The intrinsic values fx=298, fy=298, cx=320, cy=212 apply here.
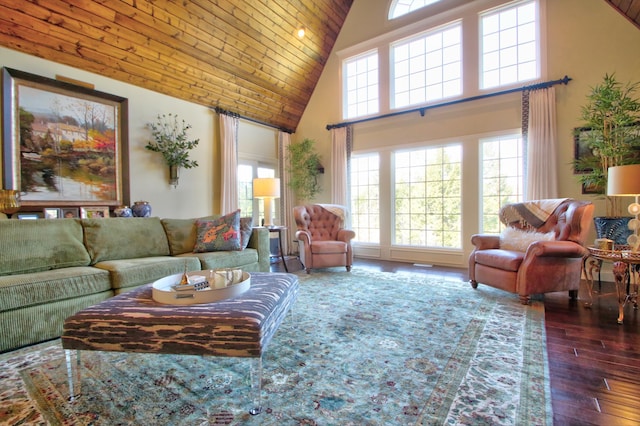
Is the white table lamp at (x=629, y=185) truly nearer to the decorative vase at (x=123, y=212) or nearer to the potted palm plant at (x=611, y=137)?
the potted palm plant at (x=611, y=137)

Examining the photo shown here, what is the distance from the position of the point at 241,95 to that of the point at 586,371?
5.43m

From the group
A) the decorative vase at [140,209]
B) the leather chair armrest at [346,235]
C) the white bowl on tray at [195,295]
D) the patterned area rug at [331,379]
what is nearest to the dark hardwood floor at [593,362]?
the patterned area rug at [331,379]

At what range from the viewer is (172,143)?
170 inches

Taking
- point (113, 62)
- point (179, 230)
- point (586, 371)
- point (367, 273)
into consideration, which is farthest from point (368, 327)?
point (113, 62)

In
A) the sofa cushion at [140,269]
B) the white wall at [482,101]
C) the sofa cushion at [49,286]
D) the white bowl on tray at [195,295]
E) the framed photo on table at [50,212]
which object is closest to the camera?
the white bowl on tray at [195,295]

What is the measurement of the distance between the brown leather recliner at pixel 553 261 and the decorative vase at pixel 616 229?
0.64 meters

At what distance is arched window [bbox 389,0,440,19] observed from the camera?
5.03 metres

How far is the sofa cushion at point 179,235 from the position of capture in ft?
11.4

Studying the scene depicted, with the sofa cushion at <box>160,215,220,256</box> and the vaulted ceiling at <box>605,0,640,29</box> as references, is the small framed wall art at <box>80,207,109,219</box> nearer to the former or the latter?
the sofa cushion at <box>160,215,220,256</box>

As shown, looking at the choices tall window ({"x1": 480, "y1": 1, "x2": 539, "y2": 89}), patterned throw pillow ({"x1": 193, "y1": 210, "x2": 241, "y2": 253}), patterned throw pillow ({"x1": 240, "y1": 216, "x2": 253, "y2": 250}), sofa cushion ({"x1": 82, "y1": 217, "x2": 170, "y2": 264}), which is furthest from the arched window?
sofa cushion ({"x1": 82, "y1": 217, "x2": 170, "y2": 264})

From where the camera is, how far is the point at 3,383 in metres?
1.64

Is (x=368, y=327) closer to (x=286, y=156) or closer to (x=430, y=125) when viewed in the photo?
(x=430, y=125)

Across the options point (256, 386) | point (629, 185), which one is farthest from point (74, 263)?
point (629, 185)

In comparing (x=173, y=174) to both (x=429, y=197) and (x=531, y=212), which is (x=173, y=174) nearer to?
(x=429, y=197)
